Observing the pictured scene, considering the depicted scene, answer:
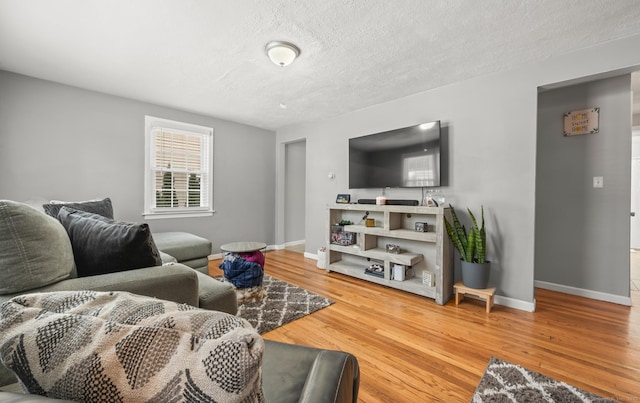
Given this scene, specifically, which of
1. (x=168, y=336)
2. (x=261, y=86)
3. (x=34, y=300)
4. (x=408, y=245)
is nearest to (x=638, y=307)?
(x=408, y=245)

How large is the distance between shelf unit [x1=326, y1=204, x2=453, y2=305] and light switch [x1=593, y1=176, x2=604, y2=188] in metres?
1.56

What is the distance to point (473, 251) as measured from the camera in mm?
2545

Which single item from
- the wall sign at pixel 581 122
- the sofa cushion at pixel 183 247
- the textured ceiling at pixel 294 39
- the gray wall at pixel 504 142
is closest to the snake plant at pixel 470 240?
the gray wall at pixel 504 142

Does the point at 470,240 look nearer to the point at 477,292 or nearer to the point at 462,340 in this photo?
the point at 477,292

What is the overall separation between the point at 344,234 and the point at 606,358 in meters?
2.56

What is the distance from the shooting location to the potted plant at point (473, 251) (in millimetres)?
2451

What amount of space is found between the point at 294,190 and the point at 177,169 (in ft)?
7.64

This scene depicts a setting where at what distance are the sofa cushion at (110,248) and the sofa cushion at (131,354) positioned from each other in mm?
857

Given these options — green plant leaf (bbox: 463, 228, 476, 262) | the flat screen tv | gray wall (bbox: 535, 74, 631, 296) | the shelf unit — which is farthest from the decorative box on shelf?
gray wall (bbox: 535, 74, 631, 296)

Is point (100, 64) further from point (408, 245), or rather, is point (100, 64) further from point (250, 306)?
point (408, 245)

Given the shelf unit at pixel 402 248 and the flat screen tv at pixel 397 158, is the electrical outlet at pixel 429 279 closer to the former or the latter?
→ the shelf unit at pixel 402 248

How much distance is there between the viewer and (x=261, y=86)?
3041mm

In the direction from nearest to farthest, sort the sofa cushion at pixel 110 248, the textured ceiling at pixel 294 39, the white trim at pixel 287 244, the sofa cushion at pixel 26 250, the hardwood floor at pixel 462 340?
the sofa cushion at pixel 26 250 < the sofa cushion at pixel 110 248 < the hardwood floor at pixel 462 340 < the textured ceiling at pixel 294 39 < the white trim at pixel 287 244

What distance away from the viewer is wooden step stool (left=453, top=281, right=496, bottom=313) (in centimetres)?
237
